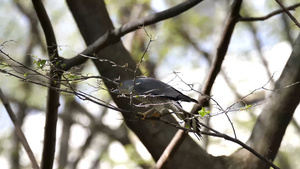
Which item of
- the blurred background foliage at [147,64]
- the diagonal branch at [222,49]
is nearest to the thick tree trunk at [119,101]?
the diagonal branch at [222,49]

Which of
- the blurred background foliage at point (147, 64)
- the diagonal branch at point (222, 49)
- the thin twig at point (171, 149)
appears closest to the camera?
the diagonal branch at point (222, 49)

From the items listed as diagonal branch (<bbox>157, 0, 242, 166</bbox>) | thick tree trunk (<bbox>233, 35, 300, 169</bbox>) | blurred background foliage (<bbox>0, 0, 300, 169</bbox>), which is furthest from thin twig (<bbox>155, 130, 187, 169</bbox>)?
blurred background foliage (<bbox>0, 0, 300, 169</bbox>)

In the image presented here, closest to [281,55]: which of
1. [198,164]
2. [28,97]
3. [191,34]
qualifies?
[191,34]

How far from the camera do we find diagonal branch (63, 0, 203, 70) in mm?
2494

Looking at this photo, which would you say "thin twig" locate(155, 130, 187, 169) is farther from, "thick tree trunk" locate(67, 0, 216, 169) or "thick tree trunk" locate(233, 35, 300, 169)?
"thick tree trunk" locate(233, 35, 300, 169)

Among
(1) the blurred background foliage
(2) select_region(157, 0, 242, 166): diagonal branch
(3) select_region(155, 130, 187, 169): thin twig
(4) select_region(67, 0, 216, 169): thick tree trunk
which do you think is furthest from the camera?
(1) the blurred background foliage

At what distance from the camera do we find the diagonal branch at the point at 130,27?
98.2 inches

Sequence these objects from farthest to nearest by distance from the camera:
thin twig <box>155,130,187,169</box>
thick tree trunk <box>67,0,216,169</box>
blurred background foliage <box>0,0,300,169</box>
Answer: blurred background foliage <box>0,0,300,169</box> < thick tree trunk <box>67,0,216,169</box> < thin twig <box>155,130,187,169</box>

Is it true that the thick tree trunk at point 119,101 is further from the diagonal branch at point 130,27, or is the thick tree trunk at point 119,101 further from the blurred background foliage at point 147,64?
the blurred background foliage at point 147,64

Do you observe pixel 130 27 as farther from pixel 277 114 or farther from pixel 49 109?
pixel 277 114

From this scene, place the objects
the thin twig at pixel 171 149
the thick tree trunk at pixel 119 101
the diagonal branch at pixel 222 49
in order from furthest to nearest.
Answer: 1. the thick tree trunk at pixel 119 101
2. the thin twig at pixel 171 149
3. the diagonal branch at pixel 222 49

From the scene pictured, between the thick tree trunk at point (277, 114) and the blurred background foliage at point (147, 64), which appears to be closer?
the thick tree trunk at point (277, 114)

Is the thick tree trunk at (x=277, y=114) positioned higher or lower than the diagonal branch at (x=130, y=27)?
lower

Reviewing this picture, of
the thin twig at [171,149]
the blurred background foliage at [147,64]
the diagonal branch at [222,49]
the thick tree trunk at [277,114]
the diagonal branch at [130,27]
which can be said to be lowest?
the thick tree trunk at [277,114]
